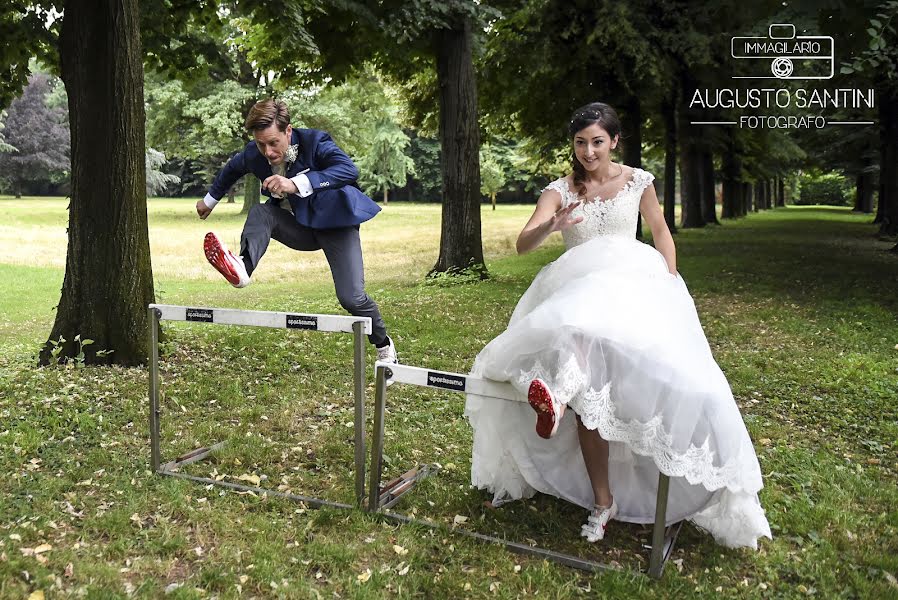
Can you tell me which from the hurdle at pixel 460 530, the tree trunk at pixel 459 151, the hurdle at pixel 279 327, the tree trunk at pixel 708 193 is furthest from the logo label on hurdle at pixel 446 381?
the tree trunk at pixel 708 193

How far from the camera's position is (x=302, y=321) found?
428cm

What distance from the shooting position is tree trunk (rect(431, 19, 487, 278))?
535 inches

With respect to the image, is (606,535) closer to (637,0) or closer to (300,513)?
(300,513)

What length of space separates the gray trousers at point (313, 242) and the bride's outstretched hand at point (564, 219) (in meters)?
1.66

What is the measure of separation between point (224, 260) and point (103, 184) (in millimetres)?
3103

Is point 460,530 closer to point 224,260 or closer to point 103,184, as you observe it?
point 224,260

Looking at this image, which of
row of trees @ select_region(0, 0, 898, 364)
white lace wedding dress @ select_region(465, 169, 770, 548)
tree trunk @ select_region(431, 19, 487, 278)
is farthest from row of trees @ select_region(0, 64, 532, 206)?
white lace wedding dress @ select_region(465, 169, 770, 548)

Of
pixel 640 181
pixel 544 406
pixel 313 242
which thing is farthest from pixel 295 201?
pixel 544 406

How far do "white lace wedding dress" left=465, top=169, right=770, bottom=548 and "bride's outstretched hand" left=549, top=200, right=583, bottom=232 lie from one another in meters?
0.05

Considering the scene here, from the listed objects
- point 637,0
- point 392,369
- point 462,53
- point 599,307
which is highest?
point 637,0

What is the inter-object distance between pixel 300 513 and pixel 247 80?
115 feet

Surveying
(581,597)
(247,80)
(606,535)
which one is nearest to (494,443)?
(606,535)

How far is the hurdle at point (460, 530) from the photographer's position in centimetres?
Answer: 364

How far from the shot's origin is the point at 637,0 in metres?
17.2
